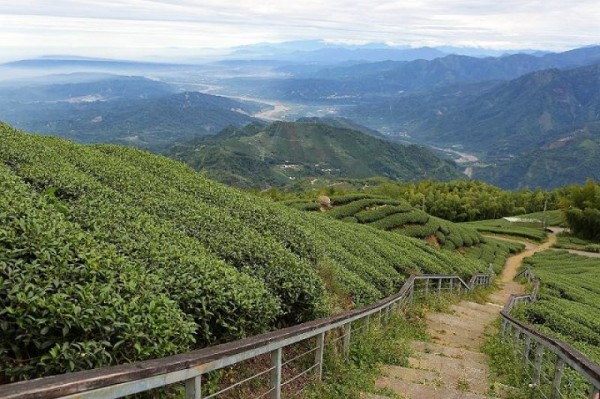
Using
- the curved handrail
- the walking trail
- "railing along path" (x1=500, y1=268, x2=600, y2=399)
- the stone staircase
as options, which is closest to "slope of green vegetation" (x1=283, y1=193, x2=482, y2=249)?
the walking trail

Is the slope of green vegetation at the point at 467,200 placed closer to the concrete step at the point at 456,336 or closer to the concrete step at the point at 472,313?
the concrete step at the point at 472,313

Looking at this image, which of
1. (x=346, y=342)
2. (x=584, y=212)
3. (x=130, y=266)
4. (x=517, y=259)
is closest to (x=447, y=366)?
(x=346, y=342)

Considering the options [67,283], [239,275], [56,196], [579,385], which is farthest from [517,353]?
[56,196]

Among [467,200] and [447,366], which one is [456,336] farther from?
[467,200]

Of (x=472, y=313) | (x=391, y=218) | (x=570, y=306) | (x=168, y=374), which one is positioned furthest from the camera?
(x=391, y=218)

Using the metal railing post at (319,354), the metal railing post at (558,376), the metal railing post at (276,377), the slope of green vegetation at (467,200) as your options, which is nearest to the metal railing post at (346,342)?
the metal railing post at (319,354)

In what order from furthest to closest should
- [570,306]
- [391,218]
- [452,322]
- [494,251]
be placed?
[494,251] → [391,218] → [570,306] → [452,322]

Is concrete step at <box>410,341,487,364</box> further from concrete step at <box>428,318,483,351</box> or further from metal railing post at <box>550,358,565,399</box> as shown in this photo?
metal railing post at <box>550,358,565,399</box>

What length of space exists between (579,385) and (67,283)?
807 cm

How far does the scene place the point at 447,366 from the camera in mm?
8742

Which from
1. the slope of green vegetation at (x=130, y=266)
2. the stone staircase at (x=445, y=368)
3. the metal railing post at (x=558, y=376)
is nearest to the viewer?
the slope of green vegetation at (x=130, y=266)

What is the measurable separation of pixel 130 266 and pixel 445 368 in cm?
581

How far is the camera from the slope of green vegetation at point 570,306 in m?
14.5

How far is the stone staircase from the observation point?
705 centimetres
